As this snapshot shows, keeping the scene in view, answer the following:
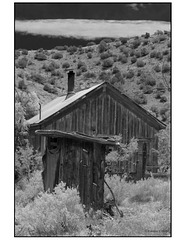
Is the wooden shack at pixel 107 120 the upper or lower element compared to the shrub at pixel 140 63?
lower

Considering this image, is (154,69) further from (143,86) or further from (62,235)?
(62,235)

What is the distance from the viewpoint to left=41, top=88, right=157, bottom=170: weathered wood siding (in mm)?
16578

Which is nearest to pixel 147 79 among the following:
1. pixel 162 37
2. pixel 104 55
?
pixel 104 55

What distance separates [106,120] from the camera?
16.8 metres

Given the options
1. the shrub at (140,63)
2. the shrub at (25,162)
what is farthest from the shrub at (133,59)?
the shrub at (25,162)

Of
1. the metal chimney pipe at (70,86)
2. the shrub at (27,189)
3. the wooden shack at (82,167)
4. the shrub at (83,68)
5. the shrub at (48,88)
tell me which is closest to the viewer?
the wooden shack at (82,167)

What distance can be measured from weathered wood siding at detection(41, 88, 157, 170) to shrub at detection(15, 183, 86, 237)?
6973mm

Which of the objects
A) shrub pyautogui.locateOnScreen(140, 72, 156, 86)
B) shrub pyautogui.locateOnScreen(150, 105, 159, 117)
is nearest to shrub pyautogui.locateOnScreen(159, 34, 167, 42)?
shrub pyautogui.locateOnScreen(140, 72, 156, 86)

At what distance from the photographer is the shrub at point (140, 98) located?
1831cm

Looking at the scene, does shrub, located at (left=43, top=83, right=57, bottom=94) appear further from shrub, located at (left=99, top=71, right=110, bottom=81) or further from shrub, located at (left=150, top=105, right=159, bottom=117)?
shrub, located at (left=150, top=105, right=159, bottom=117)

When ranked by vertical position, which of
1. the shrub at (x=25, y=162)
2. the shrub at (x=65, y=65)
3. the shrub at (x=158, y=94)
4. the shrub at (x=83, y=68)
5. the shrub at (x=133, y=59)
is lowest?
the shrub at (x=25, y=162)

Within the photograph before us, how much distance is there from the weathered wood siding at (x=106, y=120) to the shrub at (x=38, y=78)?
4084mm

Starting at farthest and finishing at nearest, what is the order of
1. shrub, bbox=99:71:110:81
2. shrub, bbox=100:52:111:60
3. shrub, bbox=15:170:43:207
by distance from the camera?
shrub, bbox=99:71:110:81 → shrub, bbox=100:52:111:60 → shrub, bbox=15:170:43:207

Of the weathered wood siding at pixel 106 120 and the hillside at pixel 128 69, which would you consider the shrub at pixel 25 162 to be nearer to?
the weathered wood siding at pixel 106 120
